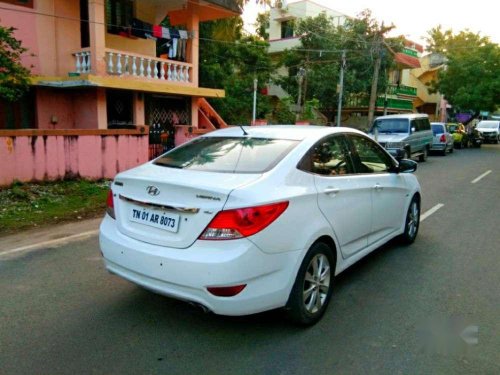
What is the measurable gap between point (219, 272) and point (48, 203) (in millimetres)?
6278

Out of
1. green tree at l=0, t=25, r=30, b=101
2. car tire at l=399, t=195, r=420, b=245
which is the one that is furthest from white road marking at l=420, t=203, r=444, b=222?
green tree at l=0, t=25, r=30, b=101

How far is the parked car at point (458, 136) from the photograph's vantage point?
2686cm

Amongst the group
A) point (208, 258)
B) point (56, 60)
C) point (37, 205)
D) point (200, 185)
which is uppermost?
point (56, 60)

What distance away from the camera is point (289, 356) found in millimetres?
3082

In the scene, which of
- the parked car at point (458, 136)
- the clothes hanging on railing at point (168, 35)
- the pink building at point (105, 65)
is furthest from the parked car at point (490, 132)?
the clothes hanging on railing at point (168, 35)

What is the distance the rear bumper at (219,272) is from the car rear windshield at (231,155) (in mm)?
738

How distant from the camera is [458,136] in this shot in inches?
1059

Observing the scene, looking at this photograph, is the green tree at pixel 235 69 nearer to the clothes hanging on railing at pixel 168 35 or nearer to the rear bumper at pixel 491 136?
the clothes hanging on railing at pixel 168 35

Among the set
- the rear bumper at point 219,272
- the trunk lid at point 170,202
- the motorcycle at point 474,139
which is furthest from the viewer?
the motorcycle at point 474,139

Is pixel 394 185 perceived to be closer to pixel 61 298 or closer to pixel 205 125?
pixel 61 298

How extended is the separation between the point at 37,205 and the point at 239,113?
16.2 m

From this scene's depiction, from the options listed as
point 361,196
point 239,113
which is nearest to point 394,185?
point 361,196

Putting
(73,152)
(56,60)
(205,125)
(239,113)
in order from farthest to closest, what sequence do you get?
(239,113) → (205,125) → (56,60) → (73,152)

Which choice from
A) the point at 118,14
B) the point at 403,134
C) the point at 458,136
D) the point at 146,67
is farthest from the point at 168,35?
the point at 458,136
